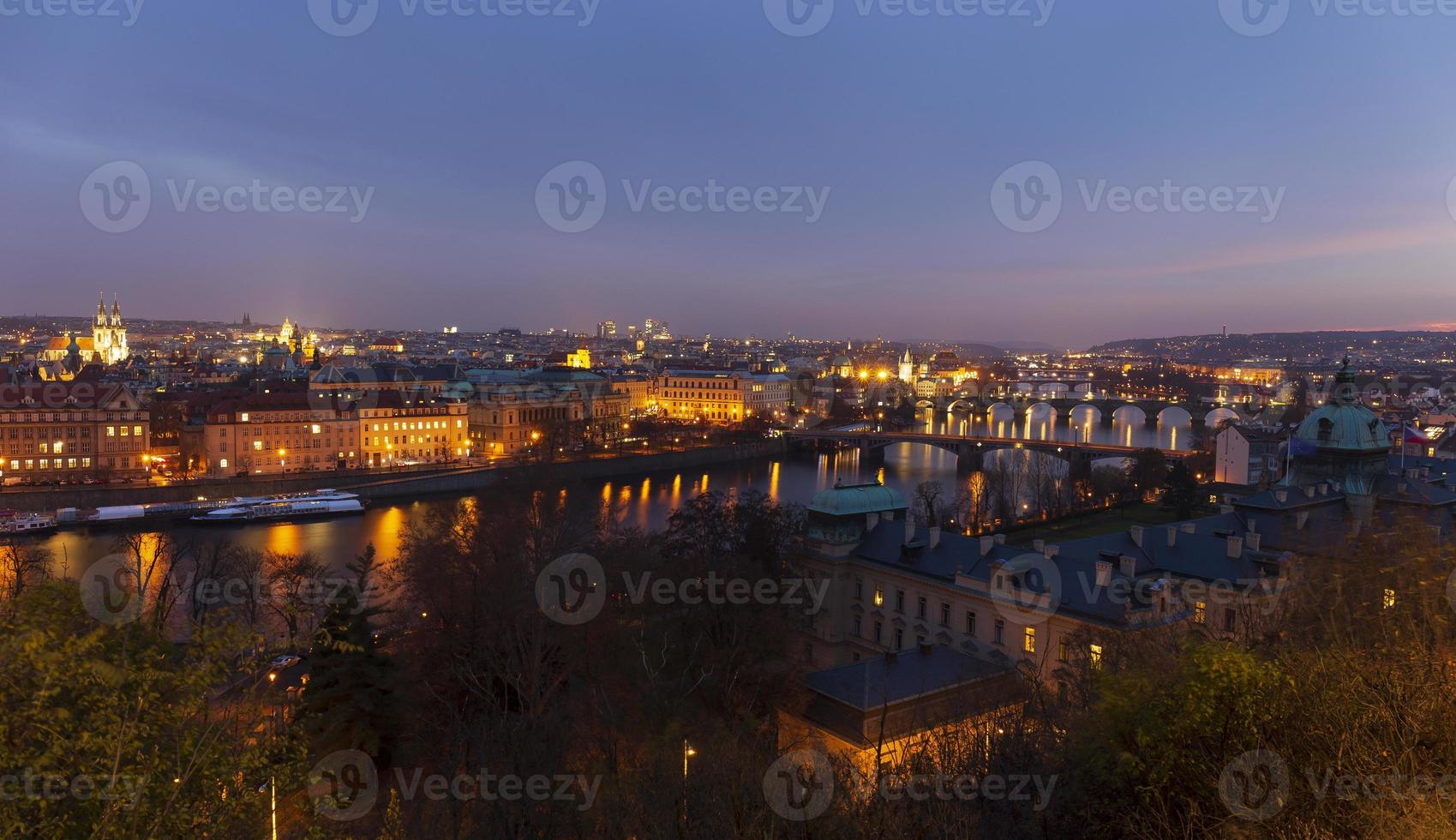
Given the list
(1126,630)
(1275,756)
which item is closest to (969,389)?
(1126,630)

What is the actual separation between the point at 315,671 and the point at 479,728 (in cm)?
141

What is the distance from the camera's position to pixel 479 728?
5.53 m

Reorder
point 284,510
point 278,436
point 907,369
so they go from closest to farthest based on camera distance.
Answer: point 284,510 < point 278,436 < point 907,369

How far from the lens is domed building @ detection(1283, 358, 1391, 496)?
38.6 feet

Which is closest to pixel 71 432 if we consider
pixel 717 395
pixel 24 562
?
pixel 24 562

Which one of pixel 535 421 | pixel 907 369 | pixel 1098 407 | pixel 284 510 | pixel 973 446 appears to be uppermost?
pixel 907 369

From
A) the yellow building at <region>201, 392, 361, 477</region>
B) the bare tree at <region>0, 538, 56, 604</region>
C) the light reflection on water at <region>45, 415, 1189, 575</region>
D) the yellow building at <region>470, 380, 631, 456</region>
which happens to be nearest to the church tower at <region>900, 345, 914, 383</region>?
the light reflection on water at <region>45, 415, 1189, 575</region>

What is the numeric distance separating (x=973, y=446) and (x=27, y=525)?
2390 cm

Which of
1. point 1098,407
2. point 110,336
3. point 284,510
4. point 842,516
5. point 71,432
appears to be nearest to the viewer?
point 842,516

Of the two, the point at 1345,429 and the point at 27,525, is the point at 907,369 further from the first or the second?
the point at 27,525

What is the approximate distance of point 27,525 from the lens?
1596cm

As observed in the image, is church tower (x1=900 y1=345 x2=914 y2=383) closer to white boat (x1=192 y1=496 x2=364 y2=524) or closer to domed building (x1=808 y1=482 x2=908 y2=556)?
white boat (x1=192 y1=496 x2=364 y2=524)

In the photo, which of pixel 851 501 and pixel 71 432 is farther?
pixel 71 432

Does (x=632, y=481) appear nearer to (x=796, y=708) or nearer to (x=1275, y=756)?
(x=796, y=708)
